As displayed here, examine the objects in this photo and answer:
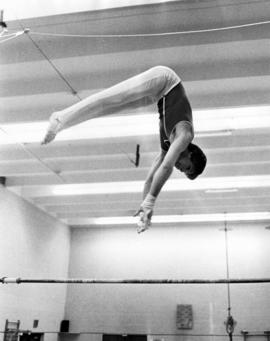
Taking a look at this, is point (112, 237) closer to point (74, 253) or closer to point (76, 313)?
point (74, 253)

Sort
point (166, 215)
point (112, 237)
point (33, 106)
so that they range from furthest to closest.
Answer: point (112, 237) → point (166, 215) → point (33, 106)

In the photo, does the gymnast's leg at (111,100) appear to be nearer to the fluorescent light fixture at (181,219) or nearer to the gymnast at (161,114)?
the gymnast at (161,114)

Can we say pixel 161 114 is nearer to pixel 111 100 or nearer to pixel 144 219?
pixel 111 100

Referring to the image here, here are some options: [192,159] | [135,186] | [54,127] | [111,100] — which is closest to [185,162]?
[192,159]

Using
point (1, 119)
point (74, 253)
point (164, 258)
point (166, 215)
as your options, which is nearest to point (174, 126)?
point (1, 119)

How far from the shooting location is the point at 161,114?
9.32 ft

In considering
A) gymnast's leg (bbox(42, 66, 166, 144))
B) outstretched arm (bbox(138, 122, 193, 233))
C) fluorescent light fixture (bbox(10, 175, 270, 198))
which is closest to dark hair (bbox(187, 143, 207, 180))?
outstretched arm (bbox(138, 122, 193, 233))

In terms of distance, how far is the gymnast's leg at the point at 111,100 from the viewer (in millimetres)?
2646

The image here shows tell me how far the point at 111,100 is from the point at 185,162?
1.96 ft

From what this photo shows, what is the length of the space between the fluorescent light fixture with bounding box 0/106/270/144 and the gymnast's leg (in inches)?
143

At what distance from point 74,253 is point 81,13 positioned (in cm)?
947

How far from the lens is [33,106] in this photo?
251 inches

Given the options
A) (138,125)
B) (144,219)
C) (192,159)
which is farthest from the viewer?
(138,125)

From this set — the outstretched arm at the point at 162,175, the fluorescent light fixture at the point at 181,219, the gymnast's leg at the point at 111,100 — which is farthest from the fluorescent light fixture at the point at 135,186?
the outstretched arm at the point at 162,175
